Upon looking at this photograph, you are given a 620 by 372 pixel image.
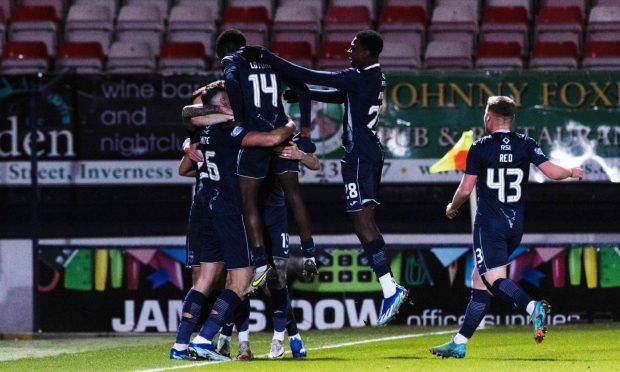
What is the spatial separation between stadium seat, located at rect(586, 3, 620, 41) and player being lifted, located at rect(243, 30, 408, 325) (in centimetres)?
713

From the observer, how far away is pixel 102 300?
52.7 feet

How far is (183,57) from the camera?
17672 millimetres

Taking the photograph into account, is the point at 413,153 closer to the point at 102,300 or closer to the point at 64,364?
the point at 102,300

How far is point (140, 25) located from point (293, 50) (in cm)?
216

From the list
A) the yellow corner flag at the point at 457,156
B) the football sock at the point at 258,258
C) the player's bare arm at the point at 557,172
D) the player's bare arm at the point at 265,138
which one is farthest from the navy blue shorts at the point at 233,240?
the yellow corner flag at the point at 457,156

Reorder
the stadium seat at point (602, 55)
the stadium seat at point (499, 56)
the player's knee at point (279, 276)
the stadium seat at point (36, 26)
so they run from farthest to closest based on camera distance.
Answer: the stadium seat at point (36, 26) → the stadium seat at point (499, 56) → the stadium seat at point (602, 55) → the player's knee at point (279, 276)

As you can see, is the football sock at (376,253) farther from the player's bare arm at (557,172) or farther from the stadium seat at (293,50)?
the stadium seat at (293,50)

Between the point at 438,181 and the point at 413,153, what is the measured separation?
1.25 feet

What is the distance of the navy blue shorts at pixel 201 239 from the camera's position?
35.9ft

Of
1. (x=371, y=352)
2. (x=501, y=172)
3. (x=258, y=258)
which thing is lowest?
(x=371, y=352)

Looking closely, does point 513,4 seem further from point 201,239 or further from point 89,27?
point 201,239

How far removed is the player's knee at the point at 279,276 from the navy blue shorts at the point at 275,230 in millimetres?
45

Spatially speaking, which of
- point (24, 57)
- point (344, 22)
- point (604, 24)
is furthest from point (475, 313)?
point (24, 57)

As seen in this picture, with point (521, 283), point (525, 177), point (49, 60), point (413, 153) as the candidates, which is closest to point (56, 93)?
point (49, 60)
